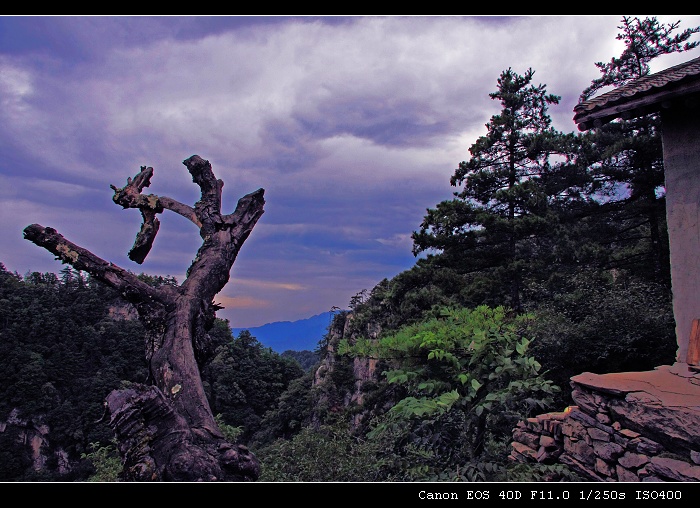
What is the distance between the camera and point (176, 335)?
359 centimetres

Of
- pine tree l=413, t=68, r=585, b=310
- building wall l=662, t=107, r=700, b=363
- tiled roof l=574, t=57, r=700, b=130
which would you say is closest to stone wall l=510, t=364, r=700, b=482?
building wall l=662, t=107, r=700, b=363

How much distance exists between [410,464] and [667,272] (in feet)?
40.3

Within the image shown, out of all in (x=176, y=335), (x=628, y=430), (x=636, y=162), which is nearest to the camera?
(x=176, y=335)

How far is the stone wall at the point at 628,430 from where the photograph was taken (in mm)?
3723

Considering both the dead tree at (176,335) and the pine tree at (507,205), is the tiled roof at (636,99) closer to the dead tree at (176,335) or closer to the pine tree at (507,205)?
the dead tree at (176,335)

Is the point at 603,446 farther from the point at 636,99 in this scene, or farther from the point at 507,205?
the point at 507,205

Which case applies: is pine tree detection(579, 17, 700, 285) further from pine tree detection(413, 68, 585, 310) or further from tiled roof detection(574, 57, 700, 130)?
tiled roof detection(574, 57, 700, 130)

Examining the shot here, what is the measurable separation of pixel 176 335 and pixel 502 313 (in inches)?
125

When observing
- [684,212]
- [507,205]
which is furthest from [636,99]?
[507,205]

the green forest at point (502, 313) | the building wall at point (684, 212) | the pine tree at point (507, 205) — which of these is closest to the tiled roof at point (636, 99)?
the building wall at point (684, 212)

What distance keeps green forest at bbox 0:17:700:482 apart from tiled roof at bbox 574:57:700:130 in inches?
108

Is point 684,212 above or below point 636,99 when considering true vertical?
below

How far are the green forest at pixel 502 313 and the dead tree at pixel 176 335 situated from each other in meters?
0.36
